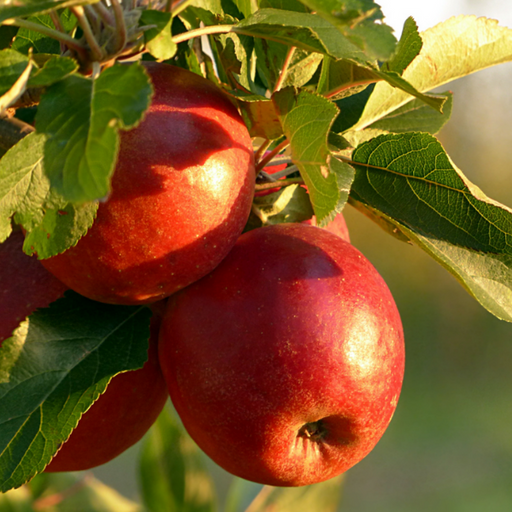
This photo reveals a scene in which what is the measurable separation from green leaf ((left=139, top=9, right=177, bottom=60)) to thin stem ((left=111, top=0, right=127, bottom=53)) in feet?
0.05

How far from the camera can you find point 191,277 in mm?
450

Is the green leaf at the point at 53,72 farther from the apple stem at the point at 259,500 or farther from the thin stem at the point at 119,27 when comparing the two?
the apple stem at the point at 259,500

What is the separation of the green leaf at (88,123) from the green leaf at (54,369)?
194 millimetres

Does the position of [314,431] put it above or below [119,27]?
below

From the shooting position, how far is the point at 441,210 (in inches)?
19.7

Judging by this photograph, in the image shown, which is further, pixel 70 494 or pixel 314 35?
pixel 70 494

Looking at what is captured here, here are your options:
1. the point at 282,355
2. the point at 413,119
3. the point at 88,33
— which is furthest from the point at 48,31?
the point at 413,119

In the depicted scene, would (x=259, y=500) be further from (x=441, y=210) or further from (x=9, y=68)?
(x=9, y=68)

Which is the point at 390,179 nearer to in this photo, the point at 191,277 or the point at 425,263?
the point at 191,277

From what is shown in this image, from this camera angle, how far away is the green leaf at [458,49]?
53 centimetres

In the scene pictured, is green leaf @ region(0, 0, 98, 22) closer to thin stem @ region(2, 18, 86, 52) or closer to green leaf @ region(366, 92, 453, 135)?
A: thin stem @ region(2, 18, 86, 52)

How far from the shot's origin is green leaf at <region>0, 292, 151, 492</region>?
0.43 metres

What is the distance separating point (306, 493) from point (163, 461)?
23 cm

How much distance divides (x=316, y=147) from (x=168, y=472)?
25.8 inches
